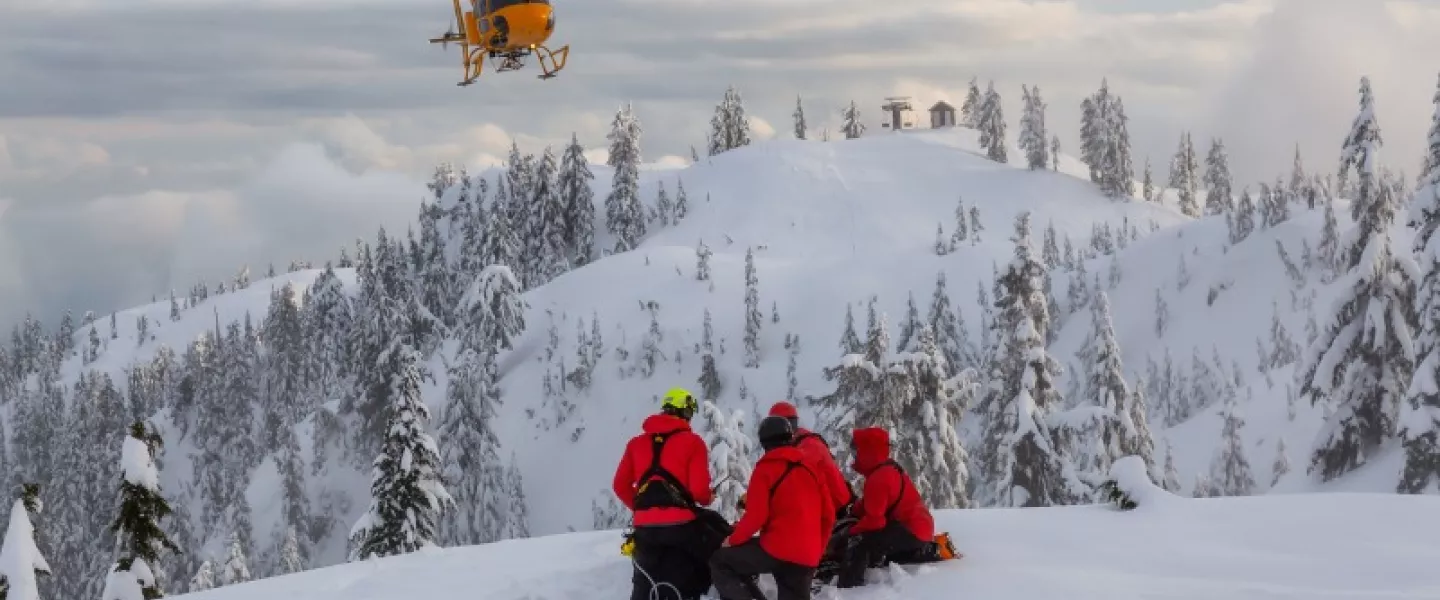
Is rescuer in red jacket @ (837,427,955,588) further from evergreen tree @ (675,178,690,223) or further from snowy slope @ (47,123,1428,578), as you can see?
evergreen tree @ (675,178,690,223)

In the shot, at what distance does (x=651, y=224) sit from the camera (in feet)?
348

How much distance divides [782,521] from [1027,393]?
22586 millimetres

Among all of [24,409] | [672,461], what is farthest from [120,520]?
[24,409]

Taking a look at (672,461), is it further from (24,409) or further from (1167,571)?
(24,409)

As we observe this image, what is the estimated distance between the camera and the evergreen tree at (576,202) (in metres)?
102

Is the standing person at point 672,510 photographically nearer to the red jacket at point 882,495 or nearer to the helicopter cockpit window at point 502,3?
the red jacket at point 882,495

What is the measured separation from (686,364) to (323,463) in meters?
23.8

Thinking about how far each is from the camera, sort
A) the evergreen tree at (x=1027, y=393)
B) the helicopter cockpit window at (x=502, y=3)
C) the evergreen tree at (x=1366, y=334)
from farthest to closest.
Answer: the evergreen tree at (x=1027, y=393)
the evergreen tree at (x=1366, y=334)
the helicopter cockpit window at (x=502, y=3)

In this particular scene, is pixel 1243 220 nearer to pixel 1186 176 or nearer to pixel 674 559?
pixel 1186 176

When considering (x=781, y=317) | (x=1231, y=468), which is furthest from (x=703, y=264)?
(x=1231, y=468)

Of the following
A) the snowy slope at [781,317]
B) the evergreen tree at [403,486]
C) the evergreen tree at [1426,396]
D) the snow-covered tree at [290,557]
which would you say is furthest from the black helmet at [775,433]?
the snow-covered tree at [290,557]

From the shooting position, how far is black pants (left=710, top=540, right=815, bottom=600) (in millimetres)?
9656

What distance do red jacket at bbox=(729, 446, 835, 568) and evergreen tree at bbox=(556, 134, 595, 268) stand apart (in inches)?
3639

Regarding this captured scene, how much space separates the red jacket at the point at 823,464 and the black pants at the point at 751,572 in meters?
0.42
